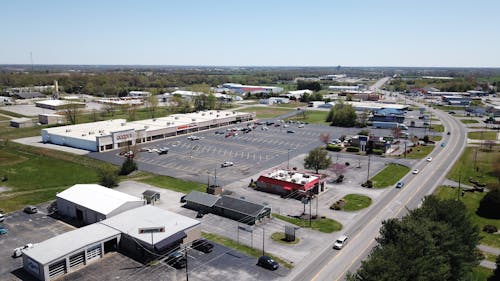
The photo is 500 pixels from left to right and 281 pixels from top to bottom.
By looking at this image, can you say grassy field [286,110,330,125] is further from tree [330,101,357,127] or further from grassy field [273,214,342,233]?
grassy field [273,214,342,233]

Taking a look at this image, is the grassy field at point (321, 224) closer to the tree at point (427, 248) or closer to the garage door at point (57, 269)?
the tree at point (427, 248)

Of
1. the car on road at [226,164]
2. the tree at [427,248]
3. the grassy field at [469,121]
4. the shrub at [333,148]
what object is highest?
the tree at [427,248]

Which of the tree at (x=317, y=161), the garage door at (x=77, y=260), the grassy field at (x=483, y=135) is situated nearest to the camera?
the garage door at (x=77, y=260)

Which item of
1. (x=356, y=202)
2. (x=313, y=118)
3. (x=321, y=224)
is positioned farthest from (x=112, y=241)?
(x=313, y=118)

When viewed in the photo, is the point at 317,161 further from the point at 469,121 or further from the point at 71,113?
the point at 71,113

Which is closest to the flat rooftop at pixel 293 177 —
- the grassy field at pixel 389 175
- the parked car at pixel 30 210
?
the grassy field at pixel 389 175

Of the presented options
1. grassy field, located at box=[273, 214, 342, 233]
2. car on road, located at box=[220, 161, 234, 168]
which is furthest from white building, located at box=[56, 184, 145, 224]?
car on road, located at box=[220, 161, 234, 168]
